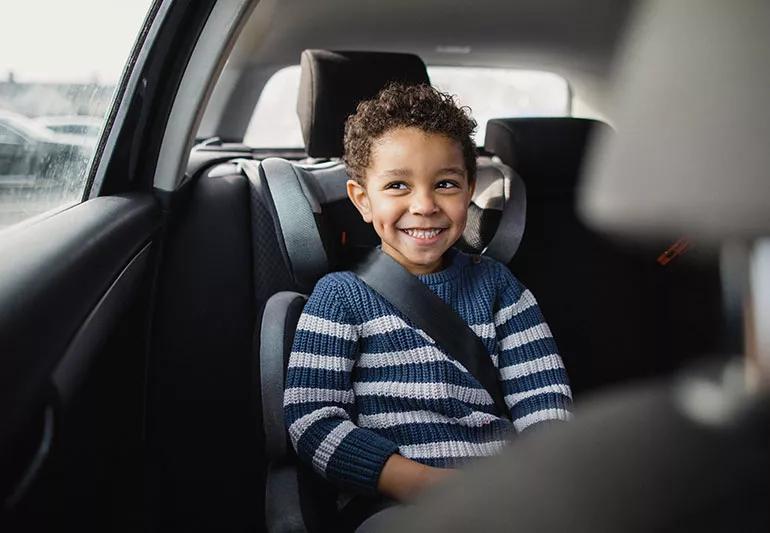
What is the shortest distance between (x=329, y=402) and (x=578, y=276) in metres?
0.98

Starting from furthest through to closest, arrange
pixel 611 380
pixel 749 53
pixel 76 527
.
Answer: pixel 611 380, pixel 76 527, pixel 749 53

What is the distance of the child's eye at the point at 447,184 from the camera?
1575mm

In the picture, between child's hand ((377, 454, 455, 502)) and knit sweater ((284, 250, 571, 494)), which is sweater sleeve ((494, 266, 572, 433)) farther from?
child's hand ((377, 454, 455, 502))

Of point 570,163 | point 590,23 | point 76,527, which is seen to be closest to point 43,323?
point 76,527

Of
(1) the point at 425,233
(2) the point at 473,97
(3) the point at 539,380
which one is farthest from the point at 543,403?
(2) the point at 473,97

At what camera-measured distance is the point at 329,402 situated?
56.3 inches

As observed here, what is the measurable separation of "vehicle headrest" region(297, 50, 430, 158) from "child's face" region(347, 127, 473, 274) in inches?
18.3

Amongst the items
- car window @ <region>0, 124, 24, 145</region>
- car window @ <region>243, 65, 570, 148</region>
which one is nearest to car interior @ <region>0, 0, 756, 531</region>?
car window @ <region>0, 124, 24, 145</region>

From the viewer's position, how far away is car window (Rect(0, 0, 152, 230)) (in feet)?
4.11

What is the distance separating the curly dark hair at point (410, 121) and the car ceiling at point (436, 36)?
1371 millimetres

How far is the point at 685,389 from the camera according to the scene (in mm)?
370

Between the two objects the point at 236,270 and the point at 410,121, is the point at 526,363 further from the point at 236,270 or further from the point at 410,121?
the point at 236,270

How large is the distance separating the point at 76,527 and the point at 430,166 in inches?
34.8

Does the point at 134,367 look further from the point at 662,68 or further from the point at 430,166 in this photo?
the point at 662,68
